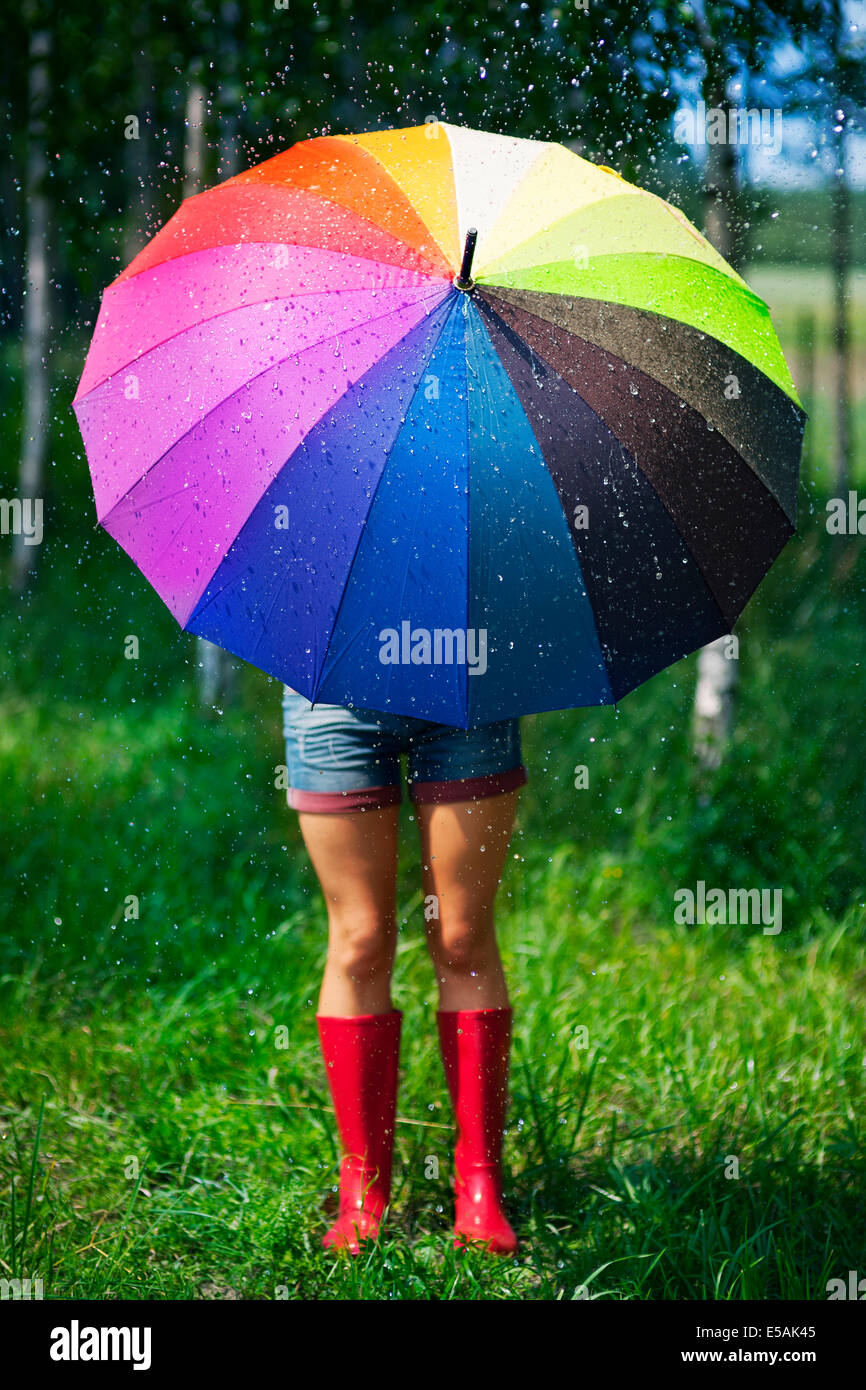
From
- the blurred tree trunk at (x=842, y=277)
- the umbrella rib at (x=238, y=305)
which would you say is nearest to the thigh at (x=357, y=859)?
the umbrella rib at (x=238, y=305)

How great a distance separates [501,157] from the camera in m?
2.06

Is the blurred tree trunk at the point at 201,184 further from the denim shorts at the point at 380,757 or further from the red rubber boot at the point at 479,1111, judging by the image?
the red rubber boot at the point at 479,1111

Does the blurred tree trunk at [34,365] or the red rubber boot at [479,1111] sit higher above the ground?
the blurred tree trunk at [34,365]

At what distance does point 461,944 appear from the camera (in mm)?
2283

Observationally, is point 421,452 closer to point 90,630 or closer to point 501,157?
point 501,157

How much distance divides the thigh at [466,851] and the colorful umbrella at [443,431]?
1.25ft

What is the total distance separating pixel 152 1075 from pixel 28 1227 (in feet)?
2.11

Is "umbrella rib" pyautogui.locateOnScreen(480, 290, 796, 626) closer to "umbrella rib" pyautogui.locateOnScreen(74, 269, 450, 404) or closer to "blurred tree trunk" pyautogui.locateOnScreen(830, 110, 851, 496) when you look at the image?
"umbrella rib" pyautogui.locateOnScreen(74, 269, 450, 404)

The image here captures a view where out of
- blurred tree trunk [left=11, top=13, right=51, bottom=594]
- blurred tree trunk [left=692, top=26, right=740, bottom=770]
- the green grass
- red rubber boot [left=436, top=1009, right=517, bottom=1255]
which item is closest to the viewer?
red rubber boot [left=436, top=1009, right=517, bottom=1255]

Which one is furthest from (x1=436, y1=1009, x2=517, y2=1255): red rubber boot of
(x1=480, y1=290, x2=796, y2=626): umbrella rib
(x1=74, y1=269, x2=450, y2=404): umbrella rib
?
(x1=74, y1=269, x2=450, y2=404): umbrella rib

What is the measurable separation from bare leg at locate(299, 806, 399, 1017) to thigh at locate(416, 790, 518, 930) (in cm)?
8

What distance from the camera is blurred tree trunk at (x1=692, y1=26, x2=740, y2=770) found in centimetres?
327

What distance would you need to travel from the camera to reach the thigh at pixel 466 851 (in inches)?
86.2
